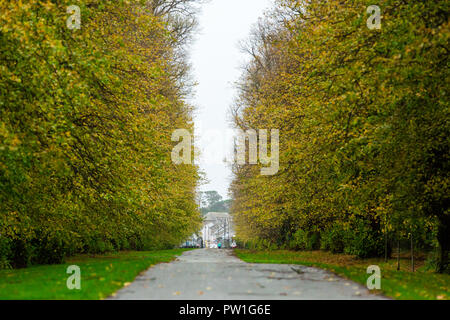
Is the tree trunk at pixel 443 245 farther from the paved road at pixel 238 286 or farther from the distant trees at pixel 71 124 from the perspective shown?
the distant trees at pixel 71 124

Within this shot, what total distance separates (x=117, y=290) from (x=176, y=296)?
1384 millimetres

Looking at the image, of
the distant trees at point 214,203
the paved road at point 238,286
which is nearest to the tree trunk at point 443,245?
the paved road at point 238,286

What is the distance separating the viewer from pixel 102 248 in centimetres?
3359

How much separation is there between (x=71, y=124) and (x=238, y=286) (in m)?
5.89

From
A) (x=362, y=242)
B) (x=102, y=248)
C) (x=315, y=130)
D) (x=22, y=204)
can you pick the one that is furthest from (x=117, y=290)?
(x=102, y=248)

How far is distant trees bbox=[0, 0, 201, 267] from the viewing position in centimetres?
1099

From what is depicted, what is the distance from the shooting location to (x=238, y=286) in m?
10.4

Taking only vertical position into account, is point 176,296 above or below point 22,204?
below

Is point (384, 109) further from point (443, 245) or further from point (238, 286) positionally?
point (443, 245)

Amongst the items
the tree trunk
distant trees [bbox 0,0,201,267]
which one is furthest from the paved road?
the tree trunk

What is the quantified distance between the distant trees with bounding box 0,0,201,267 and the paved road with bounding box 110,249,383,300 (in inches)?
140

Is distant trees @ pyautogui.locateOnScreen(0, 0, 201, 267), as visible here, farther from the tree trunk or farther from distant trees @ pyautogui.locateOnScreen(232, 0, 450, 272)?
the tree trunk

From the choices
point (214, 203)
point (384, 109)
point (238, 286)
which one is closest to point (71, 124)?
point (238, 286)
